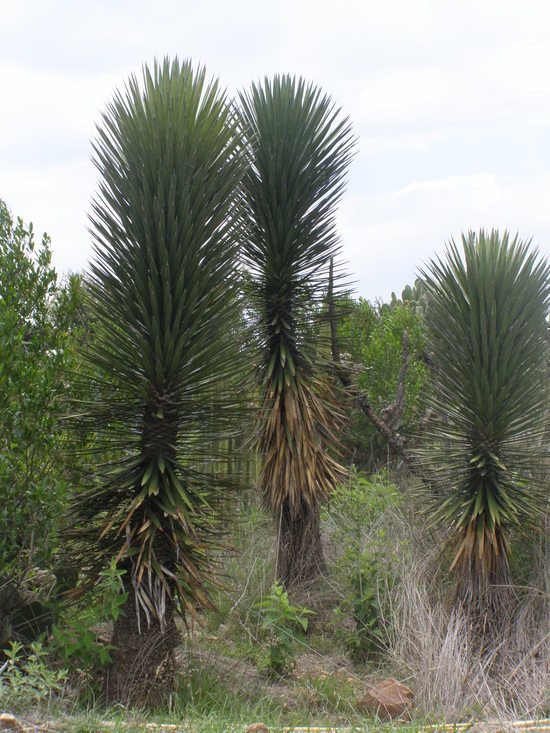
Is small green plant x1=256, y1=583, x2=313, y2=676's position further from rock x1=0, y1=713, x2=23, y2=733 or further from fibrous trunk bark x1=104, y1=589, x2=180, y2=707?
rock x1=0, y1=713, x2=23, y2=733

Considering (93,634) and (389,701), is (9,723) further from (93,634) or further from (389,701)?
(389,701)

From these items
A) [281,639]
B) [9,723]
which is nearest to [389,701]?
[281,639]

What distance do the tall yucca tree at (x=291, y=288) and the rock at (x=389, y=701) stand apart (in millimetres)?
2556

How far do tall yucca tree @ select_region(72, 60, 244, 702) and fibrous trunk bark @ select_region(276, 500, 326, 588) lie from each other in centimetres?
229

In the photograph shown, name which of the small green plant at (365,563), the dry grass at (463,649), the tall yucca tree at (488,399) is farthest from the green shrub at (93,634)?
the tall yucca tree at (488,399)

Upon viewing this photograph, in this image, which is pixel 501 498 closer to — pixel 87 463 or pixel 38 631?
pixel 87 463

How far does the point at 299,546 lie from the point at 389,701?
3062mm

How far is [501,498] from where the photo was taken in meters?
5.89

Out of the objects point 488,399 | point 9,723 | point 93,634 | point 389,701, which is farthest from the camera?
point 488,399

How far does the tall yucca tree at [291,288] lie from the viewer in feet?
23.5

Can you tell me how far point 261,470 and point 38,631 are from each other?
2.82 m

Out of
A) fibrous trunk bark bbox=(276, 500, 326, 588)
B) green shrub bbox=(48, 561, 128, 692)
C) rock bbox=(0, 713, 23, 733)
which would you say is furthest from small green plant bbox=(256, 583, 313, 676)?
rock bbox=(0, 713, 23, 733)

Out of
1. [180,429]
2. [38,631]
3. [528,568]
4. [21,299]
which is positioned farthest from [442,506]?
[21,299]

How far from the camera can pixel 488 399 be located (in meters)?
5.82
